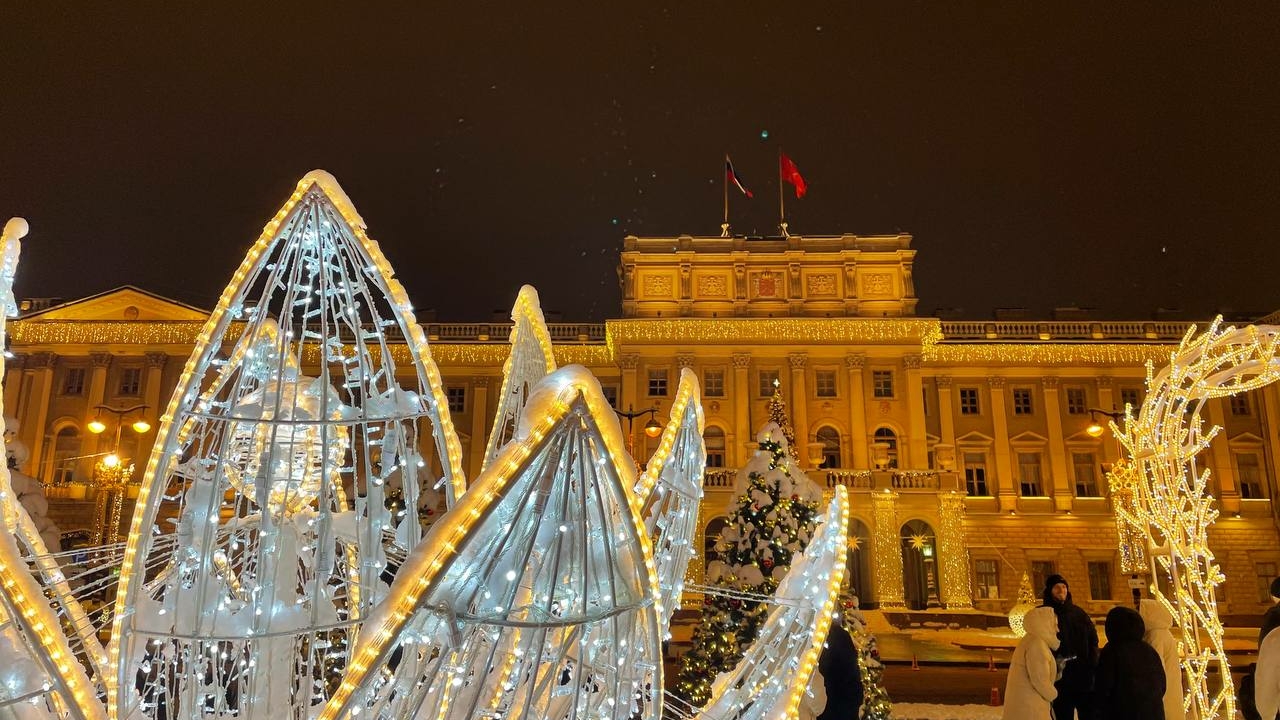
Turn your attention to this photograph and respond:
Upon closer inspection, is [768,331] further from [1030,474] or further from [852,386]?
[1030,474]

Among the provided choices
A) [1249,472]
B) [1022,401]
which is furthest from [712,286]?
[1249,472]

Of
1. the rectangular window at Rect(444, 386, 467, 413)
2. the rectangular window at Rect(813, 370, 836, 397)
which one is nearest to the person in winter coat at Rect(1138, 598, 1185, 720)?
the rectangular window at Rect(813, 370, 836, 397)

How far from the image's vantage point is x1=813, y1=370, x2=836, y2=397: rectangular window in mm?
32875

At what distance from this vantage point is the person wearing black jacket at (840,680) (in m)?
6.79

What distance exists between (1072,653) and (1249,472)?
32.7 m

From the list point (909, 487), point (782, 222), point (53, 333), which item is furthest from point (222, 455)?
point (53, 333)

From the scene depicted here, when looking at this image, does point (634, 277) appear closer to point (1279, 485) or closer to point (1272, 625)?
point (1279, 485)

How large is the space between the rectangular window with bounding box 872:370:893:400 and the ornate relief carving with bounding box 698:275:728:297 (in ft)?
21.3

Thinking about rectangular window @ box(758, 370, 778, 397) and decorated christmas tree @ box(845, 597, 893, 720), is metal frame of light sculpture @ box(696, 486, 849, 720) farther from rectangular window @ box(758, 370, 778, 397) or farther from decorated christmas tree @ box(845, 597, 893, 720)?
rectangular window @ box(758, 370, 778, 397)

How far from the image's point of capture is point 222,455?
3.61m

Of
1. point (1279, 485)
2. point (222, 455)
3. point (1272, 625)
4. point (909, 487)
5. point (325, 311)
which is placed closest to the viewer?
point (222, 455)

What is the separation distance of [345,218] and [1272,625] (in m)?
7.60

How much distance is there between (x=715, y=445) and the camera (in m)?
32.9

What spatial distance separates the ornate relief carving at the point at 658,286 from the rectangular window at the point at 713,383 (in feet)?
11.3
